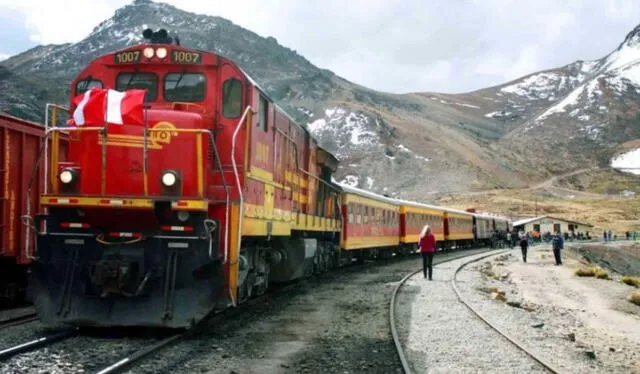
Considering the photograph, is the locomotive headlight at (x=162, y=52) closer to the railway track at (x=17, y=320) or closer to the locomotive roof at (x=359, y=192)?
the railway track at (x=17, y=320)

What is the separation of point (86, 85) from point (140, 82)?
0.82 m

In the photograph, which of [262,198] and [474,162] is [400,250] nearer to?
[262,198]

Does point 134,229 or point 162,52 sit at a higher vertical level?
point 162,52

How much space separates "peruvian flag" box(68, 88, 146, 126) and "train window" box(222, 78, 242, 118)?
4.18 ft

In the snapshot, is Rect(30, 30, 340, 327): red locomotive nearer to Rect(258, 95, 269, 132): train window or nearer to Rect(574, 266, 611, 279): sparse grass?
Rect(258, 95, 269, 132): train window

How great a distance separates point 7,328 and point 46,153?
8.36ft

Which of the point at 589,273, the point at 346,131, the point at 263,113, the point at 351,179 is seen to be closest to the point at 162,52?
the point at 263,113

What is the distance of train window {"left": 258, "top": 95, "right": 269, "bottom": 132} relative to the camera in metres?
10.9

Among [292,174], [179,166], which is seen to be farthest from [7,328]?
[292,174]

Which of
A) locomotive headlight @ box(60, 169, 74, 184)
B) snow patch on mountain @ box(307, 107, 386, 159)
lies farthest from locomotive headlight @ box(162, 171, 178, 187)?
snow patch on mountain @ box(307, 107, 386, 159)

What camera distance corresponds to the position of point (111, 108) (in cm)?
888

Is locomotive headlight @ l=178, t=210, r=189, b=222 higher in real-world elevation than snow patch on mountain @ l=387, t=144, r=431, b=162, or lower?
lower

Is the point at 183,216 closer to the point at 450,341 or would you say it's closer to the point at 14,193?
the point at 450,341

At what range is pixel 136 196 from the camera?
865 centimetres
